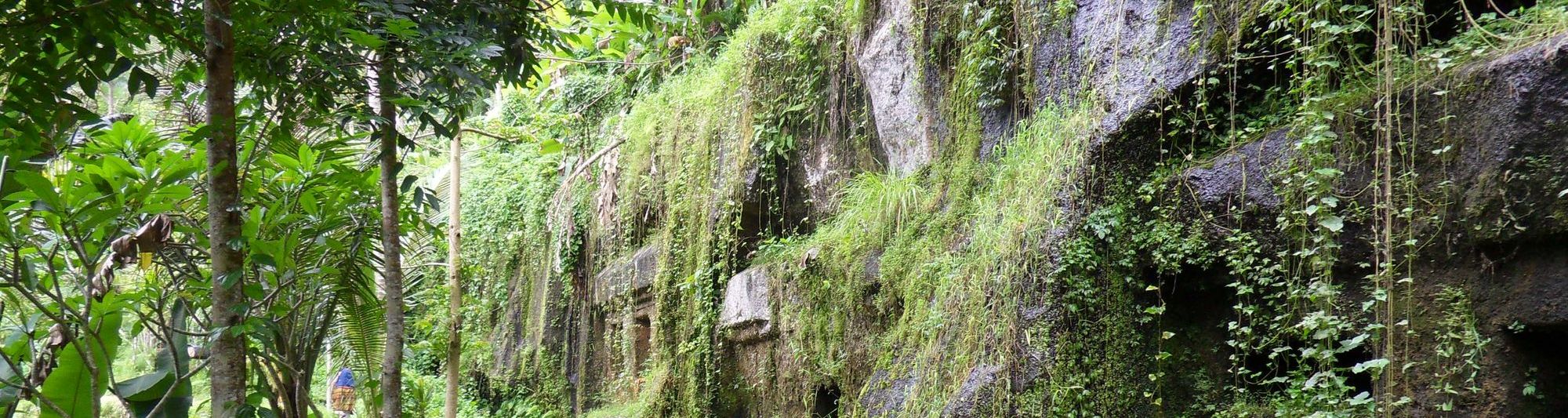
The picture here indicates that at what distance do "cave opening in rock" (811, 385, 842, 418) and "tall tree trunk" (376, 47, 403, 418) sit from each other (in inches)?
113

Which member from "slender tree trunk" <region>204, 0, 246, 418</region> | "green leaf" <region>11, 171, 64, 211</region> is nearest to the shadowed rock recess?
"slender tree trunk" <region>204, 0, 246, 418</region>

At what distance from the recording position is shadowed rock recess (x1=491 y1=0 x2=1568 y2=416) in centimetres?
318

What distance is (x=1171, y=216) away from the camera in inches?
158

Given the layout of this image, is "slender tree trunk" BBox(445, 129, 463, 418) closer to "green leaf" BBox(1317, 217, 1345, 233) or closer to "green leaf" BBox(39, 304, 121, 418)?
"green leaf" BBox(39, 304, 121, 418)

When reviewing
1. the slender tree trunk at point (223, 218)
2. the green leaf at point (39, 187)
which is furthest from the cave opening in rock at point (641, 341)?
the green leaf at point (39, 187)

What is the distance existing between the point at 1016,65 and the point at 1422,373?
7.97ft

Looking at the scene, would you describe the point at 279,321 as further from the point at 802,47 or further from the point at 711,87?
the point at 711,87

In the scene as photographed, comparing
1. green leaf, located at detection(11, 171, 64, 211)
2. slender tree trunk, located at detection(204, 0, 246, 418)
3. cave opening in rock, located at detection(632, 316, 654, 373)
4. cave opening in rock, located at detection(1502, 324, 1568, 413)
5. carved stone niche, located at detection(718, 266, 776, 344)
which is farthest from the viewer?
cave opening in rock, located at detection(632, 316, 654, 373)

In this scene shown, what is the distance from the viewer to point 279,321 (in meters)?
3.70

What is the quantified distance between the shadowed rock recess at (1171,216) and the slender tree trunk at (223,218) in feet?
9.28

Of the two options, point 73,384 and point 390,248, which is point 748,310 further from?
point 73,384

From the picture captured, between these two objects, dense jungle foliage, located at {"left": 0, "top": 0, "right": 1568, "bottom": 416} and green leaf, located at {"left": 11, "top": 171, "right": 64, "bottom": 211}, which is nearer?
green leaf, located at {"left": 11, "top": 171, "right": 64, "bottom": 211}

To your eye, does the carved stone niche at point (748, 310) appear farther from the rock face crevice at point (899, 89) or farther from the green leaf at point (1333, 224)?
the green leaf at point (1333, 224)

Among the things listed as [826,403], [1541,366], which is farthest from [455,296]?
[1541,366]
